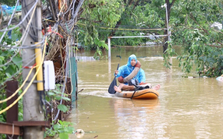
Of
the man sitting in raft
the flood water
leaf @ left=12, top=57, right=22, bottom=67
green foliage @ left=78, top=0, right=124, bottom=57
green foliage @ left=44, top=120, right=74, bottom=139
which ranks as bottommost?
the flood water

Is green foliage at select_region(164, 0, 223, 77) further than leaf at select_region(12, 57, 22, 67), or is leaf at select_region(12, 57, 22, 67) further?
green foliage at select_region(164, 0, 223, 77)

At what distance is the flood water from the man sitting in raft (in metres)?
0.52

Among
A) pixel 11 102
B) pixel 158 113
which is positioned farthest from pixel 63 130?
pixel 158 113

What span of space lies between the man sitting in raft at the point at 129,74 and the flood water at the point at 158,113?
1.72ft

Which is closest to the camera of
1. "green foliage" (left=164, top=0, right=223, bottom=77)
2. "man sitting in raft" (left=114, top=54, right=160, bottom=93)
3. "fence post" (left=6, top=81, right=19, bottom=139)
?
"fence post" (left=6, top=81, right=19, bottom=139)

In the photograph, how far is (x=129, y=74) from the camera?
13.1 metres

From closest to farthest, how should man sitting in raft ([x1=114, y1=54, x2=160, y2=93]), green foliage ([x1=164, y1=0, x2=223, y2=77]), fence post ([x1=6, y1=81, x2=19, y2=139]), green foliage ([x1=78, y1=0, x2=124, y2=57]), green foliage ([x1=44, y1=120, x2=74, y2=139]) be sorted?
fence post ([x1=6, y1=81, x2=19, y2=139]), green foliage ([x1=44, y1=120, x2=74, y2=139]), green foliage ([x1=78, y1=0, x2=124, y2=57]), man sitting in raft ([x1=114, y1=54, x2=160, y2=93]), green foliage ([x1=164, y1=0, x2=223, y2=77])

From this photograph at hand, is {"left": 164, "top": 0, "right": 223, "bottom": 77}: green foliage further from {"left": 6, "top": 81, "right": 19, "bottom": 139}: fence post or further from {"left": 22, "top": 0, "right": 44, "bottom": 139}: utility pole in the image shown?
{"left": 6, "top": 81, "right": 19, "bottom": 139}: fence post

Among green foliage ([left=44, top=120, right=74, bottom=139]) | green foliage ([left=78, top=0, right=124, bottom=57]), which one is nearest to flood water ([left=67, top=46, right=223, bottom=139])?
green foliage ([left=44, top=120, right=74, bottom=139])

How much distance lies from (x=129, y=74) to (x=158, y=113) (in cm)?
331

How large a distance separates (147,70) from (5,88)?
634 inches

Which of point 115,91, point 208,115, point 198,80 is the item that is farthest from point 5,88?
point 198,80

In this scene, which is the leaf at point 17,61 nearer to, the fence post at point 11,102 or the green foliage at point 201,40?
the fence post at point 11,102

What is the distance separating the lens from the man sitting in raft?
12709 millimetres
